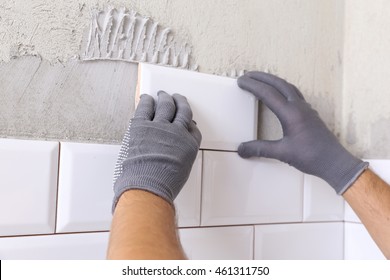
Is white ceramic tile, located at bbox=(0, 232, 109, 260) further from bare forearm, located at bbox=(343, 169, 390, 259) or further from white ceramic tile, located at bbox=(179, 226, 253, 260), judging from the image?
bare forearm, located at bbox=(343, 169, 390, 259)

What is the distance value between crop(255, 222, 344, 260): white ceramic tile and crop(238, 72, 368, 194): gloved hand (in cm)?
14

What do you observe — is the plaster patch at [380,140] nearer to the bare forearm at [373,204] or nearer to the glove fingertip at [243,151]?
the bare forearm at [373,204]

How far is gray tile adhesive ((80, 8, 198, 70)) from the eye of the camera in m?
0.67

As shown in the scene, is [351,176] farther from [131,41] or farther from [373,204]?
[131,41]

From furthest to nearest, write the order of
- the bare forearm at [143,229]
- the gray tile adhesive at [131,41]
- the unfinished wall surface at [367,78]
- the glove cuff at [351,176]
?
the unfinished wall surface at [367,78], the glove cuff at [351,176], the gray tile adhesive at [131,41], the bare forearm at [143,229]

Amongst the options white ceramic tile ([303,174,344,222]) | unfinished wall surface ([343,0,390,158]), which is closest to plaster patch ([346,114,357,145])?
unfinished wall surface ([343,0,390,158])

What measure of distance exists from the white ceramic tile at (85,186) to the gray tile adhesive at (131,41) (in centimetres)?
16

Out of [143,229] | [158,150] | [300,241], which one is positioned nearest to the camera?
[143,229]

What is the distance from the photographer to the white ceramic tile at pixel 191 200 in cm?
71

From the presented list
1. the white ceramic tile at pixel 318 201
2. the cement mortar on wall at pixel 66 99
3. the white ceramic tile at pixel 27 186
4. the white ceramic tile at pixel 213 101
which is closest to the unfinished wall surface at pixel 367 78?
the white ceramic tile at pixel 318 201

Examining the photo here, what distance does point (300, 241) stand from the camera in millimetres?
851

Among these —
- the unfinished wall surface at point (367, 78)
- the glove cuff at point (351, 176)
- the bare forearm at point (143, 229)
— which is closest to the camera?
the bare forearm at point (143, 229)

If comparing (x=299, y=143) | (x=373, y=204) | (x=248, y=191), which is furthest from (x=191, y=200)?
(x=373, y=204)

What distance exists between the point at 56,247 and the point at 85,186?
10 centimetres
